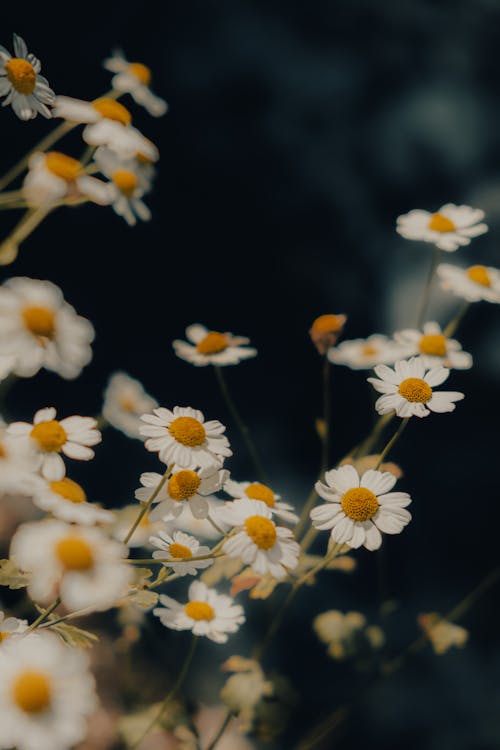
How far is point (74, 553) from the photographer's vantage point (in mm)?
608

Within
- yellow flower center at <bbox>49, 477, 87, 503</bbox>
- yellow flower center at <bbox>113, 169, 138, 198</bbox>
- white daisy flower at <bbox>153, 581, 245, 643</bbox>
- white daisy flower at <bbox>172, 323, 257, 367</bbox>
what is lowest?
white daisy flower at <bbox>153, 581, 245, 643</bbox>

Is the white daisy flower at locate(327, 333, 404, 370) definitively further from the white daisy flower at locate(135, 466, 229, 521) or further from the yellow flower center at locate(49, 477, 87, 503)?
the yellow flower center at locate(49, 477, 87, 503)

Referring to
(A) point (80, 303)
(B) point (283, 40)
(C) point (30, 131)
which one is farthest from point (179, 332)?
(B) point (283, 40)

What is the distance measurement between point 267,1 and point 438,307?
951 mm

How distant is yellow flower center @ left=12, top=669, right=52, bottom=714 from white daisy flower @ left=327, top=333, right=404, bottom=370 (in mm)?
834

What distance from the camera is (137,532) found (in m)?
1.17

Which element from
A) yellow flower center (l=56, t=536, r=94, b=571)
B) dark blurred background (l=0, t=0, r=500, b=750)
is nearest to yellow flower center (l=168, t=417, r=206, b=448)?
yellow flower center (l=56, t=536, r=94, b=571)

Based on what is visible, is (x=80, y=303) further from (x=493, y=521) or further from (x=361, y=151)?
(x=493, y=521)

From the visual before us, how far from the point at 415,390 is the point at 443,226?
511 millimetres

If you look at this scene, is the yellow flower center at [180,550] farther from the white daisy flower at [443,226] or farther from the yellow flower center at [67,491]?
the white daisy flower at [443,226]

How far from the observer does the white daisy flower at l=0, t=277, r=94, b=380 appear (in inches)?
25.8

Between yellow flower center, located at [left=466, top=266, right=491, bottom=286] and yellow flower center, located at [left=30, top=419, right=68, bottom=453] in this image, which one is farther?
yellow flower center, located at [left=466, top=266, right=491, bottom=286]

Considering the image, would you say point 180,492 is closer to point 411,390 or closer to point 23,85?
point 411,390

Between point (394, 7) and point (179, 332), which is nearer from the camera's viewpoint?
point (179, 332)
